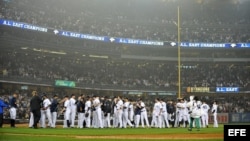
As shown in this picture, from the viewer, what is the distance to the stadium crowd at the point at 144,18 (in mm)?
49906

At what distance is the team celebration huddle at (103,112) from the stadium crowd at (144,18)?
23382 millimetres

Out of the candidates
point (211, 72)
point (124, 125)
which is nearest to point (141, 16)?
point (211, 72)

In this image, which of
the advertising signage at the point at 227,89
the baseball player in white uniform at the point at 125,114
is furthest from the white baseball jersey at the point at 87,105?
the advertising signage at the point at 227,89

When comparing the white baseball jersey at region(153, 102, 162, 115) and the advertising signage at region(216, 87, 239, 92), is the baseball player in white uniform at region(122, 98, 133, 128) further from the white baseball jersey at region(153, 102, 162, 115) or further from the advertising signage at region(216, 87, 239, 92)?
A: the advertising signage at region(216, 87, 239, 92)

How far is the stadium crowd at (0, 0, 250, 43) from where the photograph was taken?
49906 mm

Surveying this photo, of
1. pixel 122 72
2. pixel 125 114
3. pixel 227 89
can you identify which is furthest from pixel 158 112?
pixel 227 89

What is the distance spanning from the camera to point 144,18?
62594 millimetres

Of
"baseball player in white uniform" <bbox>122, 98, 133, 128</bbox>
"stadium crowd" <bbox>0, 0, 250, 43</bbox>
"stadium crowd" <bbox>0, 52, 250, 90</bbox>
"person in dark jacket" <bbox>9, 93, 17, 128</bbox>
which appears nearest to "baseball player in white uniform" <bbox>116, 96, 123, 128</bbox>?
"baseball player in white uniform" <bbox>122, 98, 133, 128</bbox>

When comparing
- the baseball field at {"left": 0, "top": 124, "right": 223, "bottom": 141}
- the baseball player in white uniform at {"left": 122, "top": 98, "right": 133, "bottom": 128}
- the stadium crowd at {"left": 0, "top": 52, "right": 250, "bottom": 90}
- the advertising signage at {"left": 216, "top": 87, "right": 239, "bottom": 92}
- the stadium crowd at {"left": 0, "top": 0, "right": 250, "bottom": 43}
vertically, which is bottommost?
the baseball field at {"left": 0, "top": 124, "right": 223, "bottom": 141}

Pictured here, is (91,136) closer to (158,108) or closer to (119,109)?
(119,109)

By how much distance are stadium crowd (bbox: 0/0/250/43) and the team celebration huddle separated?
23.4 meters

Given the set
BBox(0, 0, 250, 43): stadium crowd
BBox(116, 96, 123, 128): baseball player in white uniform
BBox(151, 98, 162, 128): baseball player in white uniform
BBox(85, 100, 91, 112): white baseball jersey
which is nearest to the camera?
BBox(85, 100, 91, 112): white baseball jersey

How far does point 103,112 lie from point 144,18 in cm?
3950

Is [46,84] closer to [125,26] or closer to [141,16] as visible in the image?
[125,26]
